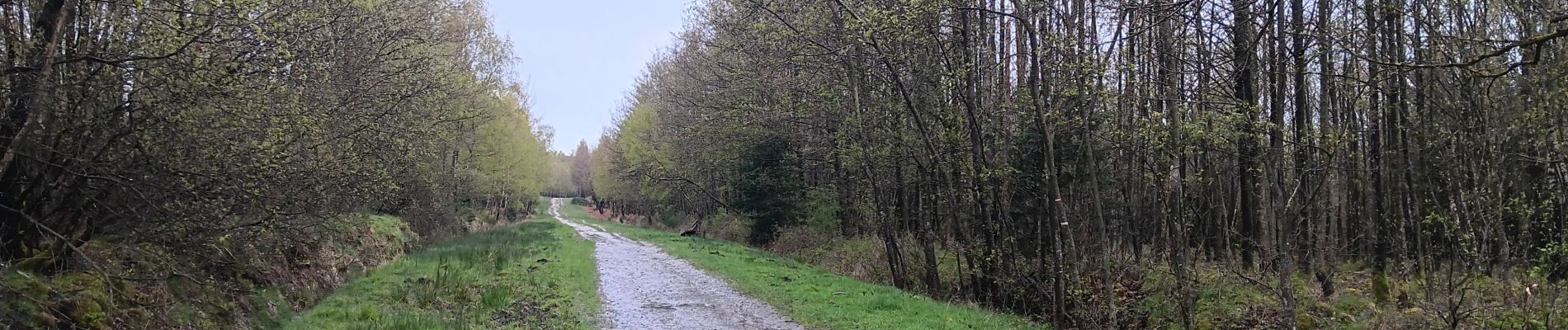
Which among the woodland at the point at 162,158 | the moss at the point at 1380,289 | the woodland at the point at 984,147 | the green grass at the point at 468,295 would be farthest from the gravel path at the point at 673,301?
the moss at the point at 1380,289

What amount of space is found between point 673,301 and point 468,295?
2959mm

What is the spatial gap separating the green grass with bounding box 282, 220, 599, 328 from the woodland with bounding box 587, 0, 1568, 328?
5243 mm

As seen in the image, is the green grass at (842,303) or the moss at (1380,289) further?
the moss at (1380,289)

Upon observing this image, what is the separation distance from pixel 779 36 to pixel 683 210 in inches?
1180

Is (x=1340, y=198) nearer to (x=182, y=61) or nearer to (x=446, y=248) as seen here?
(x=182, y=61)

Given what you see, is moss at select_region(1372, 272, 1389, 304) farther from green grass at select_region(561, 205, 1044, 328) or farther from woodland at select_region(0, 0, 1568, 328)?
green grass at select_region(561, 205, 1044, 328)

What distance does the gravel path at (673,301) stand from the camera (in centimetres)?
970

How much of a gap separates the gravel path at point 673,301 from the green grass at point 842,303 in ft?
1.18

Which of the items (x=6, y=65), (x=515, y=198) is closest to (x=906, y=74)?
(x=6, y=65)

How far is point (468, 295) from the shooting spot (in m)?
11.8

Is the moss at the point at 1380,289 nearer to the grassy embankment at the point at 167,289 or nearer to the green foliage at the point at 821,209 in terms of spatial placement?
the grassy embankment at the point at 167,289

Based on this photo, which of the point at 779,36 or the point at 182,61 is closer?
the point at 182,61

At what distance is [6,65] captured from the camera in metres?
6.30

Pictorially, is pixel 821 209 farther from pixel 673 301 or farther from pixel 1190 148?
pixel 1190 148
